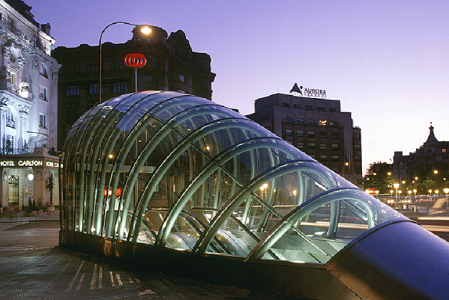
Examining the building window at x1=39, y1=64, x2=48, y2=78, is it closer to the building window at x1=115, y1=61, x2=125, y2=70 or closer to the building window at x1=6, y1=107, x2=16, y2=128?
the building window at x1=6, y1=107, x2=16, y2=128

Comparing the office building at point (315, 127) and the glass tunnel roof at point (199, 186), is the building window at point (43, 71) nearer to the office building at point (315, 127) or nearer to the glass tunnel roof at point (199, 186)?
the glass tunnel roof at point (199, 186)

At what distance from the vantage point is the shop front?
3797cm

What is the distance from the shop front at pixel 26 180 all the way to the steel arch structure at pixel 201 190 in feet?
89.1

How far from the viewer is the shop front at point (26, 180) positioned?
1495 inches

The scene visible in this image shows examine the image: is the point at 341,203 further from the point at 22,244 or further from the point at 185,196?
the point at 22,244

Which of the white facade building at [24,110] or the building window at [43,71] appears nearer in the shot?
the white facade building at [24,110]

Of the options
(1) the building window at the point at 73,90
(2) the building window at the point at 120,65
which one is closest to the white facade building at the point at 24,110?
(1) the building window at the point at 73,90

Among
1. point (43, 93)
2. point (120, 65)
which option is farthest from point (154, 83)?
point (43, 93)

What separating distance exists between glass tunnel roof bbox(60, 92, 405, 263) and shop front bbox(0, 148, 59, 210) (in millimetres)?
27375

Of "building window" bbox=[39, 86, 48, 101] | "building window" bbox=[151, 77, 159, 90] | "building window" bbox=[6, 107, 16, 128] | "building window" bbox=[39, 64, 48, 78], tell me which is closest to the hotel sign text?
"building window" bbox=[6, 107, 16, 128]

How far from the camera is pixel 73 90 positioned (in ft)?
201

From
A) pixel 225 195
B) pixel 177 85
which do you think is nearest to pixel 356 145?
pixel 177 85

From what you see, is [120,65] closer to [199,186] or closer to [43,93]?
[43,93]

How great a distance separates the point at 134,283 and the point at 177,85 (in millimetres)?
58542
